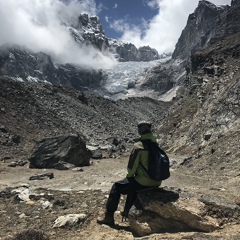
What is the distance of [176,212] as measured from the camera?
817 cm

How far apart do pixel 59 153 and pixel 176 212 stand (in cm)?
1857

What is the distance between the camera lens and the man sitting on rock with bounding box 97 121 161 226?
8.77 m

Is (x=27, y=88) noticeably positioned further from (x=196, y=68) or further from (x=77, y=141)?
(x=77, y=141)

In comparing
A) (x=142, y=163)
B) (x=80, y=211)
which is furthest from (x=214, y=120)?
(x=142, y=163)

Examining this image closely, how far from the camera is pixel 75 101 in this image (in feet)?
199

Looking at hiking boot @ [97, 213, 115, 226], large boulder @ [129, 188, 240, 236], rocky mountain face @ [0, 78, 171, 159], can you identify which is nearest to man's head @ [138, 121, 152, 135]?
large boulder @ [129, 188, 240, 236]

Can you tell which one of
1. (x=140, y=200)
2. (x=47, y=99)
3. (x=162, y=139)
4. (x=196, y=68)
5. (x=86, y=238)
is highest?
(x=196, y=68)

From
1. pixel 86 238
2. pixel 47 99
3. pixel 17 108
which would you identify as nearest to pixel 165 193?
pixel 86 238

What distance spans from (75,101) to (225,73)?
1221 inches

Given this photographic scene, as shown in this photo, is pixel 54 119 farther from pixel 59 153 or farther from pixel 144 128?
pixel 144 128

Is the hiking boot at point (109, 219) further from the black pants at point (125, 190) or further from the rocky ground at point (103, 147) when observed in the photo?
the rocky ground at point (103, 147)

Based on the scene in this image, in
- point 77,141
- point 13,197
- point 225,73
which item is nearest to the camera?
point 13,197

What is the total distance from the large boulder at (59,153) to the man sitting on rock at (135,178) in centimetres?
1632

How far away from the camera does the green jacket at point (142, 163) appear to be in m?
8.74
